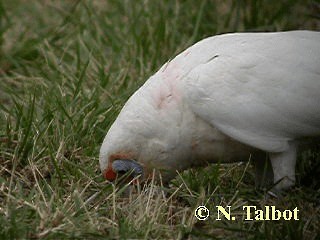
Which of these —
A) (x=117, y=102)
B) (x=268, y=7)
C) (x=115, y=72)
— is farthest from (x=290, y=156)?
(x=268, y=7)

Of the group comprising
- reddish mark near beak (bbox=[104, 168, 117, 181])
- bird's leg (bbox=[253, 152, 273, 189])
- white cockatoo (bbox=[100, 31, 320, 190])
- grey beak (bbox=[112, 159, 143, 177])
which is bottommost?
bird's leg (bbox=[253, 152, 273, 189])

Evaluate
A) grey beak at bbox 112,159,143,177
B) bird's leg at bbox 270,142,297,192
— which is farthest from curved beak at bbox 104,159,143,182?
bird's leg at bbox 270,142,297,192

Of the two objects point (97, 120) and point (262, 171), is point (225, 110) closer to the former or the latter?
point (262, 171)

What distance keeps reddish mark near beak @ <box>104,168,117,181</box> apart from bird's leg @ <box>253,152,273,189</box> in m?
0.72

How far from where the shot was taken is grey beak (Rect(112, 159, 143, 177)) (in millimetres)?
3887

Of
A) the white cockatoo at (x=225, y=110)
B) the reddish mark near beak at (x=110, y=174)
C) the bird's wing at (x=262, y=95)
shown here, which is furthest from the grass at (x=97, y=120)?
the bird's wing at (x=262, y=95)

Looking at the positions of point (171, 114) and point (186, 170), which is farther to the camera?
point (186, 170)

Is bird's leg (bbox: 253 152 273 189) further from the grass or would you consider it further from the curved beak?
the curved beak

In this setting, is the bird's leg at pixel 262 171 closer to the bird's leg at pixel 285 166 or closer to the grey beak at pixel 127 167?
the bird's leg at pixel 285 166

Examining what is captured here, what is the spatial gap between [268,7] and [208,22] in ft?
1.40

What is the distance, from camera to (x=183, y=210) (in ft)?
12.9

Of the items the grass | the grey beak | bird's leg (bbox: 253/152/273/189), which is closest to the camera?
the grass

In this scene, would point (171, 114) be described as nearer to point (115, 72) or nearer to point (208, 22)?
point (115, 72)

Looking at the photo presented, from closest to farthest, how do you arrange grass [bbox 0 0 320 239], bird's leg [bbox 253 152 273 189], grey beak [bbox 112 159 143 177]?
grass [bbox 0 0 320 239], grey beak [bbox 112 159 143 177], bird's leg [bbox 253 152 273 189]
